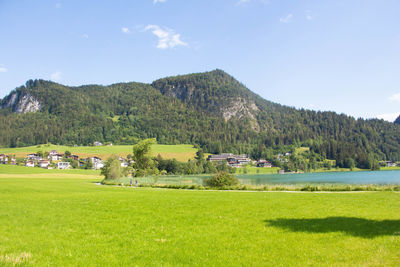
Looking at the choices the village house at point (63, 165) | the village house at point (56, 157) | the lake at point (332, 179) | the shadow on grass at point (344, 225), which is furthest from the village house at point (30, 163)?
the shadow on grass at point (344, 225)

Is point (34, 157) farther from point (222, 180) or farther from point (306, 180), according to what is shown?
point (222, 180)

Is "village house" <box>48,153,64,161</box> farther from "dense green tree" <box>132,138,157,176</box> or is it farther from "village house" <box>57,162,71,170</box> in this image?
"dense green tree" <box>132,138,157,176</box>

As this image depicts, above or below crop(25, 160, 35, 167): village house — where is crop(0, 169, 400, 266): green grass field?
above

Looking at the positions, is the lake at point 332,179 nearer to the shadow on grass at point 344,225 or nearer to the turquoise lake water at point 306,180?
the turquoise lake water at point 306,180

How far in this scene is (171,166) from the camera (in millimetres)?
147125

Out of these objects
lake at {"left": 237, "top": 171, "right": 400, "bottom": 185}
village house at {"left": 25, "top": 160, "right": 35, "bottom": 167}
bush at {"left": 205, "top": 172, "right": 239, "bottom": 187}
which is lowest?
lake at {"left": 237, "top": 171, "right": 400, "bottom": 185}

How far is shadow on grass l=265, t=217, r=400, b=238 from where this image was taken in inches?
430

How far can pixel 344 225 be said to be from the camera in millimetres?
12250

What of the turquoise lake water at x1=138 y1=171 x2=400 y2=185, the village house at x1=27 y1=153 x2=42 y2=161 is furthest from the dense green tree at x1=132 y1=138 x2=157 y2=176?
the village house at x1=27 y1=153 x2=42 y2=161

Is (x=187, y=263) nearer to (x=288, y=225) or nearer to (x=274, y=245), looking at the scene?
(x=274, y=245)

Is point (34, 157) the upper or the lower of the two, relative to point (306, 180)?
upper

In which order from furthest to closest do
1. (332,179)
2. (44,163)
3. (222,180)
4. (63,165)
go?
(63,165), (44,163), (332,179), (222,180)

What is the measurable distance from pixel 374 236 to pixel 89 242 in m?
10.3

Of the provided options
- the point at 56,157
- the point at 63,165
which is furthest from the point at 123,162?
the point at 56,157
